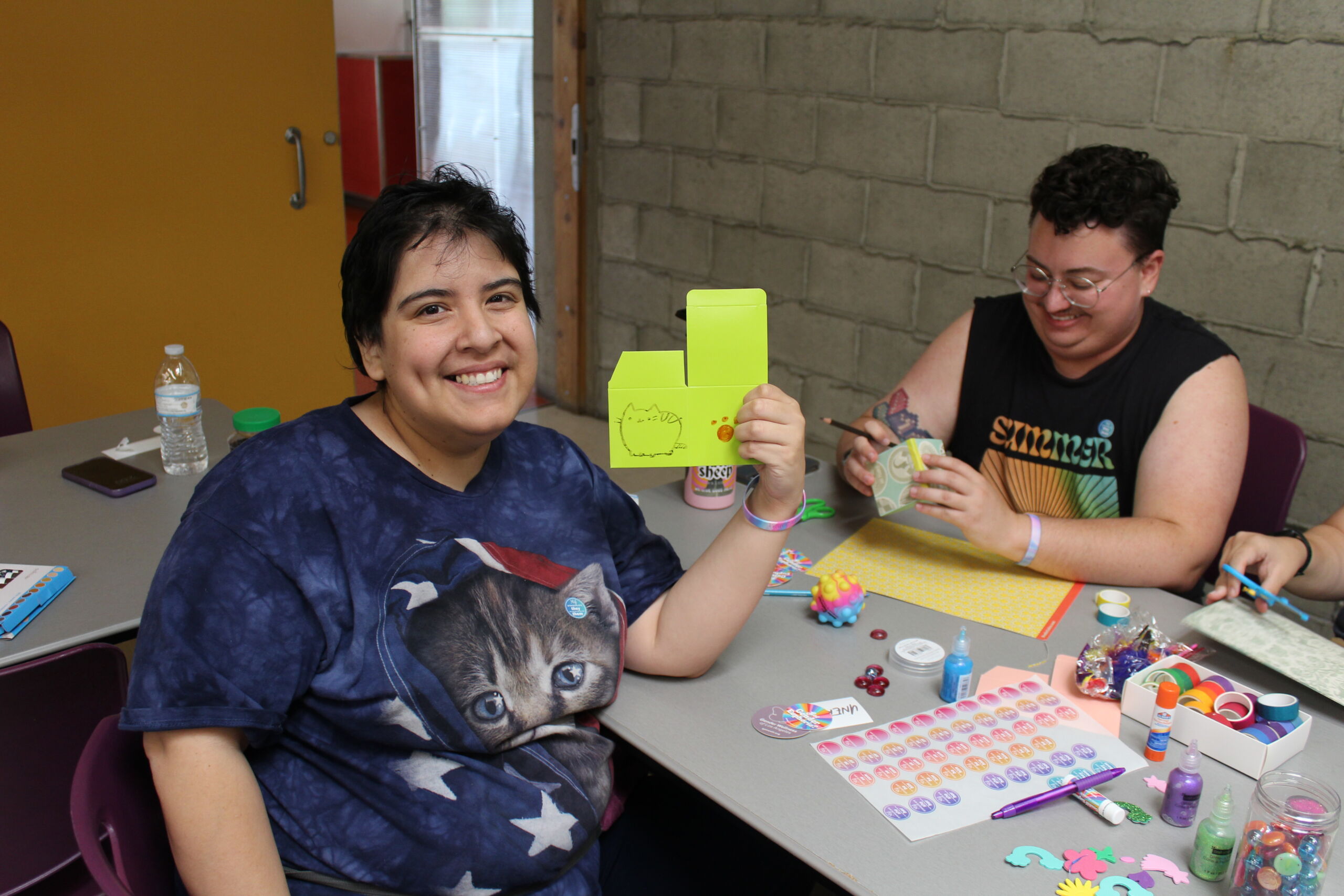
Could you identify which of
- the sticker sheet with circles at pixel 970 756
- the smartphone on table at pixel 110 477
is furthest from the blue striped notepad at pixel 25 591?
the sticker sheet with circles at pixel 970 756

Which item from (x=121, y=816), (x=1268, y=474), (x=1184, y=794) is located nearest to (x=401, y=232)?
(x=121, y=816)

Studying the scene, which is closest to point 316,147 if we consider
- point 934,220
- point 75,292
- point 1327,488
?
point 75,292

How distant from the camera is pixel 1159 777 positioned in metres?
1.21

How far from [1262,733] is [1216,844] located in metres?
0.26

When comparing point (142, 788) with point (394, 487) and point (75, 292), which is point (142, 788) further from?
point (75, 292)

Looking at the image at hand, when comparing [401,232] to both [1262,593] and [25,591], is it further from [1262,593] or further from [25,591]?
[1262,593]

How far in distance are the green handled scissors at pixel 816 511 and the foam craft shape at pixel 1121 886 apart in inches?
37.7

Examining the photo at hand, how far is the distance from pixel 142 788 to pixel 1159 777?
118 cm

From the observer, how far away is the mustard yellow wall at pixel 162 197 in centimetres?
332

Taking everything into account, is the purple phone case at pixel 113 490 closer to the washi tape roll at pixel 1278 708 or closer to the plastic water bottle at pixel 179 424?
the plastic water bottle at pixel 179 424

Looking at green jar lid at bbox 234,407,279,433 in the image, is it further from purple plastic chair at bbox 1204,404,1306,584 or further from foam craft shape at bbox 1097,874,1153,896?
purple plastic chair at bbox 1204,404,1306,584

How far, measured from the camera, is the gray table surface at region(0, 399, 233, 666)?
156 cm

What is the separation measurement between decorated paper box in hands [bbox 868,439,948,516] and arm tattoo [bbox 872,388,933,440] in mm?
347

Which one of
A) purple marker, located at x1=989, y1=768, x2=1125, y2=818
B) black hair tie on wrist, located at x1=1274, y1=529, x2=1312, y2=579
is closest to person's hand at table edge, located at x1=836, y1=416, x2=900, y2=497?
black hair tie on wrist, located at x1=1274, y1=529, x2=1312, y2=579
